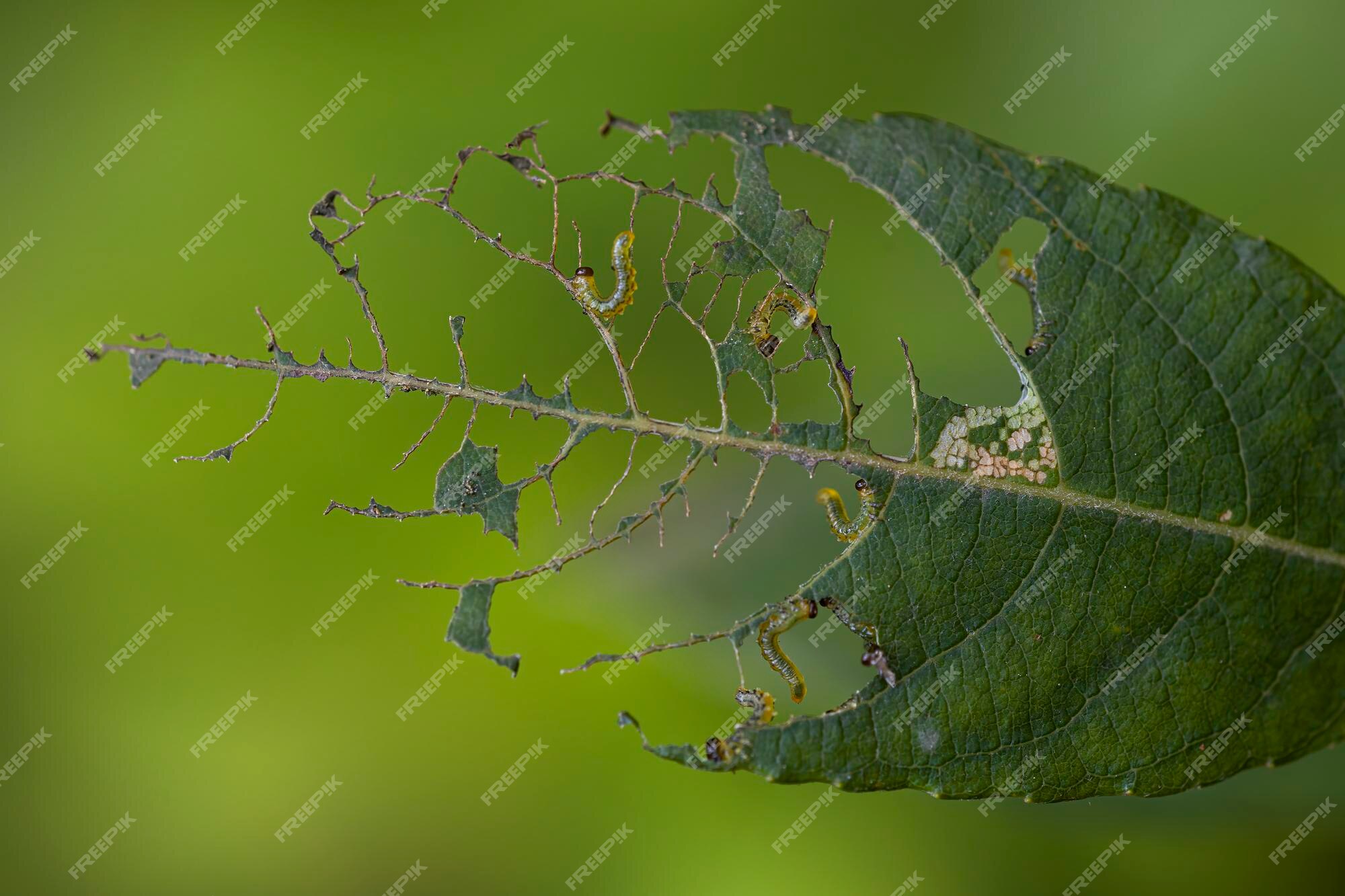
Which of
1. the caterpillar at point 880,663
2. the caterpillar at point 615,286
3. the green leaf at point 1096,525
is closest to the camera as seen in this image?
the green leaf at point 1096,525

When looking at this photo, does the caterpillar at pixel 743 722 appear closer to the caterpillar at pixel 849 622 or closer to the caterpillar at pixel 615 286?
the caterpillar at pixel 849 622

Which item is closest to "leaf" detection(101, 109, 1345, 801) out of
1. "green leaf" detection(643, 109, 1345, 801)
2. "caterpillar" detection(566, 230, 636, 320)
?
"green leaf" detection(643, 109, 1345, 801)

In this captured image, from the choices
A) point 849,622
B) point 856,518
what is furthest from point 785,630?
point 856,518

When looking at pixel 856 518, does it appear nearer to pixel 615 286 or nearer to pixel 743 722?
pixel 743 722

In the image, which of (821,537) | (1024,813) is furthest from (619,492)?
(1024,813)

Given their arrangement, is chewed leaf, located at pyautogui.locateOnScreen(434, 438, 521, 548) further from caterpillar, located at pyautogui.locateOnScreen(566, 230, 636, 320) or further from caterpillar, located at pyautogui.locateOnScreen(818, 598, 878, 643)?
caterpillar, located at pyautogui.locateOnScreen(818, 598, 878, 643)

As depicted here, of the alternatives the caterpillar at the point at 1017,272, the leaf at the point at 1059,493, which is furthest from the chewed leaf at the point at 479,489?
the caterpillar at the point at 1017,272
